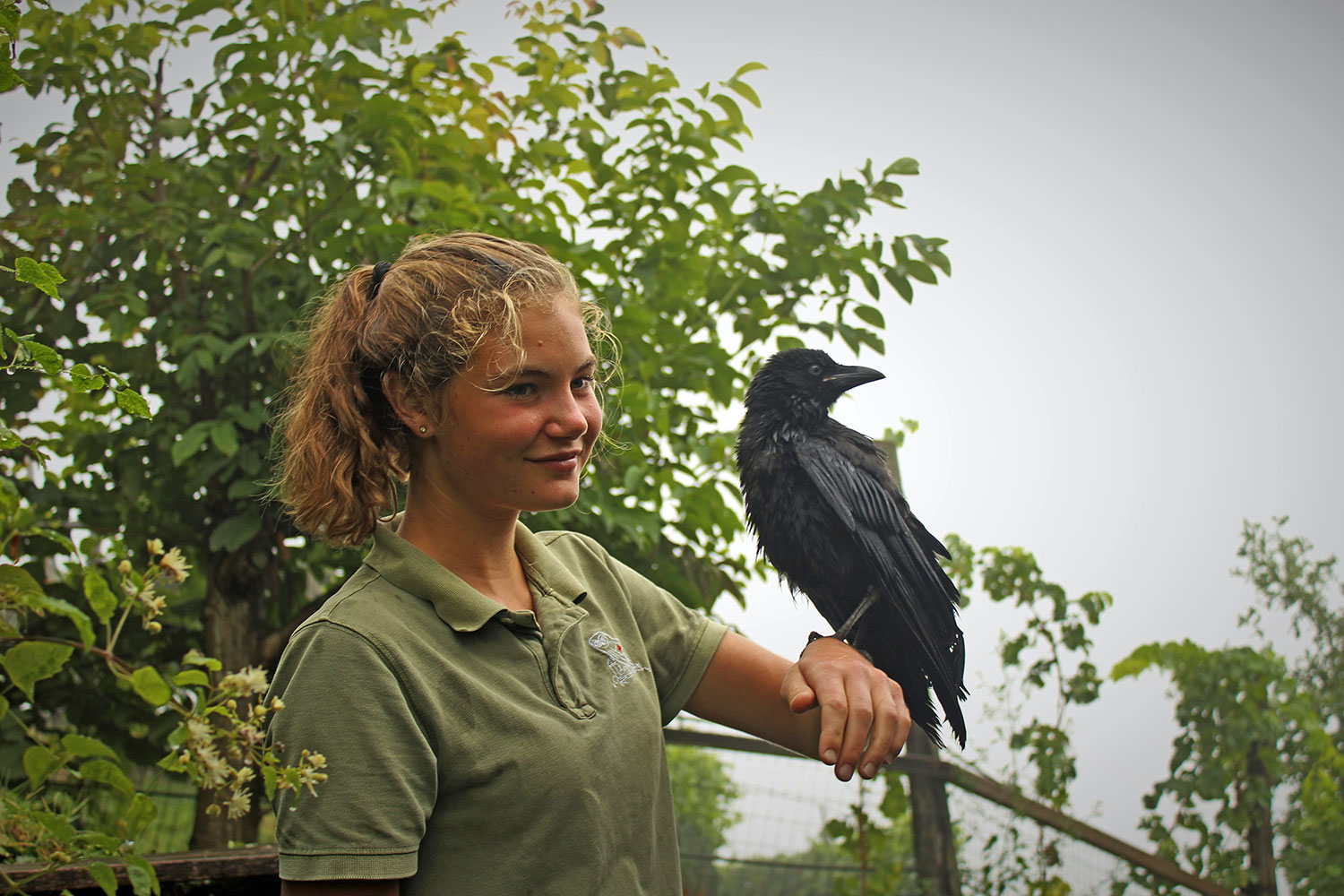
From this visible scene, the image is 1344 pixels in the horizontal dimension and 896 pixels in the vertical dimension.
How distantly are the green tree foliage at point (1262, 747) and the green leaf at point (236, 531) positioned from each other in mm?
1861

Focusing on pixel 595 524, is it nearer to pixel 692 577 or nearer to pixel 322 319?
pixel 692 577

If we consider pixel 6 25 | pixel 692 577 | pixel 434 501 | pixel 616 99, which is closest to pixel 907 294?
pixel 692 577

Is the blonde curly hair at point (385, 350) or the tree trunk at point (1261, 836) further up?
the blonde curly hair at point (385, 350)

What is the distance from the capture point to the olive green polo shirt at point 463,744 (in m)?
0.84

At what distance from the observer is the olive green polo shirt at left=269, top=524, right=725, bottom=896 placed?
0.84m

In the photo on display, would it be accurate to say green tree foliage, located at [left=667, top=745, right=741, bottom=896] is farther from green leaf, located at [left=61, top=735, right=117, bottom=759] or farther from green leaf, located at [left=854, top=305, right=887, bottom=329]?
green leaf, located at [left=61, top=735, right=117, bottom=759]

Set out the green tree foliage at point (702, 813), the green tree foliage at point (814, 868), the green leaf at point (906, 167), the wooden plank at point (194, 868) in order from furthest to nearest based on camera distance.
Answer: the green tree foliage at point (702, 813)
the green tree foliage at point (814, 868)
the green leaf at point (906, 167)
the wooden plank at point (194, 868)

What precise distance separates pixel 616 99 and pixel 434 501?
135cm

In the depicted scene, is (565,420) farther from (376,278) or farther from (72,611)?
(72,611)

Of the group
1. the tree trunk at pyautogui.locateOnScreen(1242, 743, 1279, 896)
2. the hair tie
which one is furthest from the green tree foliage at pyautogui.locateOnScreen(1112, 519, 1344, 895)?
the hair tie

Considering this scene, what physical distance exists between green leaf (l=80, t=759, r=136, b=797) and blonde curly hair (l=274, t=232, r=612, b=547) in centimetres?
32

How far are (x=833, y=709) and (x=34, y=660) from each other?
83cm

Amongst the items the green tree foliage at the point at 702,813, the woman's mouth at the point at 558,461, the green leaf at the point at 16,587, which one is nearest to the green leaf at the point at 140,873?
the green leaf at the point at 16,587

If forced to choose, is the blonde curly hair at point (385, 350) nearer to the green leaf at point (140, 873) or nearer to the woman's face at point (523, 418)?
the woman's face at point (523, 418)
